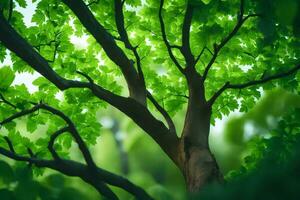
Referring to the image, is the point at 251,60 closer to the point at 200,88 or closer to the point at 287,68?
the point at 287,68

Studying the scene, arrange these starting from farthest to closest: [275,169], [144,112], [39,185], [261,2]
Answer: [144,112] → [39,185] → [261,2] → [275,169]

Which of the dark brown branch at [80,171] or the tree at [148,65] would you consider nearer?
the dark brown branch at [80,171]

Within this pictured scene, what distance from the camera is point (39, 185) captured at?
2.31 meters

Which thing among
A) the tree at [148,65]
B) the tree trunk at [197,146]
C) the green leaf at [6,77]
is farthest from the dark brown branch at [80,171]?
the green leaf at [6,77]

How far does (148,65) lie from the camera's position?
16.9ft

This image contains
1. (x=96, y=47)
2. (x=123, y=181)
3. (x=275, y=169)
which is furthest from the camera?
(x=96, y=47)

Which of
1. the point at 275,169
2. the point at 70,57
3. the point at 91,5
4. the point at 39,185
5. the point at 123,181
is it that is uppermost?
the point at 91,5

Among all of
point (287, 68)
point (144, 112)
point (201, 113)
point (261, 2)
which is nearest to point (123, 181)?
point (144, 112)

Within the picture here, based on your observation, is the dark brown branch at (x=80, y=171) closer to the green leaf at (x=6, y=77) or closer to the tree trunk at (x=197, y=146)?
the tree trunk at (x=197, y=146)

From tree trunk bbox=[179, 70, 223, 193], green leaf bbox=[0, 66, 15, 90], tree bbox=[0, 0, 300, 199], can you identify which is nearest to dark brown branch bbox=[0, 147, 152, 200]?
A: tree bbox=[0, 0, 300, 199]

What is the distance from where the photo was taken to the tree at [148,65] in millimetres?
4090

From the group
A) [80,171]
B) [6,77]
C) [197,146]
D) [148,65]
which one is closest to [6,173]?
[80,171]

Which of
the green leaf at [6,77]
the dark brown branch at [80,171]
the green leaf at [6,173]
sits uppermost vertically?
the green leaf at [6,77]

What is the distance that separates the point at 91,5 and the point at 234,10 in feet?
5.37
